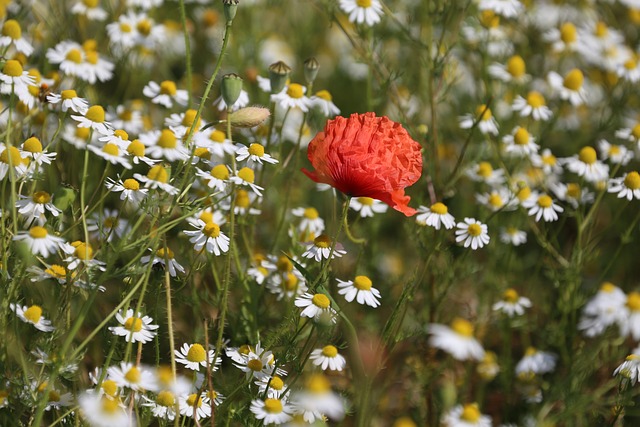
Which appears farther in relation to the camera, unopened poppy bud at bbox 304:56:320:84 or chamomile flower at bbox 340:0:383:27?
chamomile flower at bbox 340:0:383:27

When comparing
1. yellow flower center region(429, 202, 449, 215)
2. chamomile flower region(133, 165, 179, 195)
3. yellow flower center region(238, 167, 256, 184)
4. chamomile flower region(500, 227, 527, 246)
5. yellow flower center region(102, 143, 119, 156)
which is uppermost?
chamomile flower region(500, 227, 527, 246)

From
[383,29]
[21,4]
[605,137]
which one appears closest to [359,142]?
[21,4]

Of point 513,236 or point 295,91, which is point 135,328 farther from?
point 513,236

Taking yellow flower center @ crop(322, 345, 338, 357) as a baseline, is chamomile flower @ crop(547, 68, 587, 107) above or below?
above

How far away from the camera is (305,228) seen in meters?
1.90

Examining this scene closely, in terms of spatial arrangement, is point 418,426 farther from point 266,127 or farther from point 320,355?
point 266,127

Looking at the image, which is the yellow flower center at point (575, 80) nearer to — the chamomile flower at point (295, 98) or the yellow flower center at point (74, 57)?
the chamomile flower at point (295, 98)

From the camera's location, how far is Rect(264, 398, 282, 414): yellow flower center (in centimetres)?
133

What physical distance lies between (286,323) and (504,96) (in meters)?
1.49

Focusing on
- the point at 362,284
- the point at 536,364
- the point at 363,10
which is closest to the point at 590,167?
the point at 536,364

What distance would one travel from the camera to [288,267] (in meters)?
1.73

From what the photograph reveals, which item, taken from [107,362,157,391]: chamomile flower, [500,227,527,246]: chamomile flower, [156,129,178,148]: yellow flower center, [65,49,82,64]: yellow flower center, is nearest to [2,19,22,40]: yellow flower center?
[65,49,82,64]: yellow flower center

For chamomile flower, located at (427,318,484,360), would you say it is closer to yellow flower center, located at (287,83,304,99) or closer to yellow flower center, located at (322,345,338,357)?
yellow flower center, located at (322,345,338,357)

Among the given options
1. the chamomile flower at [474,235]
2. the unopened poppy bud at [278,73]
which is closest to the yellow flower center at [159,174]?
the unopened poppy bud at [278,73]
